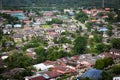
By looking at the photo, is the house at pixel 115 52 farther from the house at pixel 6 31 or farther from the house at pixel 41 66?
the house at pixel 6 31

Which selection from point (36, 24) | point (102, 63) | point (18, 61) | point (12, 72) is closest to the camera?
point (12, 72)

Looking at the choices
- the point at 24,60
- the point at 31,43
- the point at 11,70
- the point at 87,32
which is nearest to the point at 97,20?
the point at 87,32

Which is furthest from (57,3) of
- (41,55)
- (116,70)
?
(116,70)

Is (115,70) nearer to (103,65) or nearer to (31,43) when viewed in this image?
(103,65)

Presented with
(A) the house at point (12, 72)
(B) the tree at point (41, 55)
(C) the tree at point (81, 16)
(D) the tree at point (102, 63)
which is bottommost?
(C) the tree at point (81, 16)

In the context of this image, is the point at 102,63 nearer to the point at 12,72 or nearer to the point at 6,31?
the point at 12,72

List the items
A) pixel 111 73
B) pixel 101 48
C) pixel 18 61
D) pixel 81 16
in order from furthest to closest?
1. pixel 81 16
2. pixel 101 48
3. pixel 18 61
4. pixel 111 73

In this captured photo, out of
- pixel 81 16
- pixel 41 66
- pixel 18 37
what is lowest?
pixel 81 16

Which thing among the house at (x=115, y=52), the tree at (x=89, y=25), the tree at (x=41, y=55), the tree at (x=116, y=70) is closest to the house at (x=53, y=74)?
the tree at (x=41, y=55)

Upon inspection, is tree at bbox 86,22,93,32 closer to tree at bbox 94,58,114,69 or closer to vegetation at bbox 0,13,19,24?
vegetation at bbox 0,13,19,24

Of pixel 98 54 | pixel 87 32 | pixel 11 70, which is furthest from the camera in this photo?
pixel 87 32

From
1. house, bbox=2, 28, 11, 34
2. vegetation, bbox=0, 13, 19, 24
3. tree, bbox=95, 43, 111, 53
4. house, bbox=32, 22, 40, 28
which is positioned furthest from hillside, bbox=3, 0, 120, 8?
tree, bbox=95, 43, 111, 53
